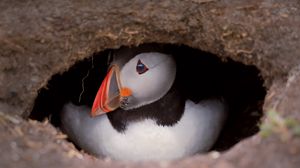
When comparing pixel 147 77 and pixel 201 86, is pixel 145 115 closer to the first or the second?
pixel 147 77

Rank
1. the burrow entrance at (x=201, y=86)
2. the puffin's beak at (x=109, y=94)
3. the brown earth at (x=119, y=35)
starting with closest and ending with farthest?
1. the brown earth at (x=119, y=35)
2. the puffin's beak at (x=109, y=94)
3. the burrow entrance at (x=201, y=86)

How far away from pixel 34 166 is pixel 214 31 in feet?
4.88

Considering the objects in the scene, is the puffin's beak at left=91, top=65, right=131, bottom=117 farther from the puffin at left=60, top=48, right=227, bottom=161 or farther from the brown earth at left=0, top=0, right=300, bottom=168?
the brown earth at left=0, top=0, right=300, bottom=168

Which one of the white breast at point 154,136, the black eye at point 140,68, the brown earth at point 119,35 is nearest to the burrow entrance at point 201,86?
the white breast at point 154,136

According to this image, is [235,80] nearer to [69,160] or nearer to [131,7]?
[131,7]

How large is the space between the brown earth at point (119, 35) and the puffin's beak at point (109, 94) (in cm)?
28

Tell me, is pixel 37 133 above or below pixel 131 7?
below

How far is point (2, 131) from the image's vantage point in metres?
3.06

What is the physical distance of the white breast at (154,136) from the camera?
12.8ft

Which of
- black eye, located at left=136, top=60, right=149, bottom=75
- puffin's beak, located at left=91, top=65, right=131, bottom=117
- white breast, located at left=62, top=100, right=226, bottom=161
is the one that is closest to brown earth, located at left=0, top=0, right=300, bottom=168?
black eye, located at left=136, top=60, right=149, bottom=75

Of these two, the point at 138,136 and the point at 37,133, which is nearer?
the point at 37,133

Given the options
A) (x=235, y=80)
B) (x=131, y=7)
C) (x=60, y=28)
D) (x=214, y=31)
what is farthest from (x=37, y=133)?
(x=235, y=80)

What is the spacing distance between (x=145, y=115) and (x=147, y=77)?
267mm

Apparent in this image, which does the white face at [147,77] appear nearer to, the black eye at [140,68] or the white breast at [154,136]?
the black eye at [140,68]
